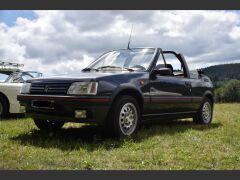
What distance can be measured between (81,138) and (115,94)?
108cm

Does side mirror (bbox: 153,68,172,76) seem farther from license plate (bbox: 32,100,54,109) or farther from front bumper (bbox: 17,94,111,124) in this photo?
license plate (bbox: 32,100,54,109)

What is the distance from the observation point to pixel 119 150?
19.8 ft

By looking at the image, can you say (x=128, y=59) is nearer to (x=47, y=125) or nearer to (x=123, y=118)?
(x=123, y=118)

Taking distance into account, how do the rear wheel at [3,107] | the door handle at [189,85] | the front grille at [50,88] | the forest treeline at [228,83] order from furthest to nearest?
the forest treeline at [228,83] → the rear wheel at [3,107] → the door handle at [189,85] → the front grille at [50,88]

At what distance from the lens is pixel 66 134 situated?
7.70 meters

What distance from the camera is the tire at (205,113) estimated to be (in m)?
10.1

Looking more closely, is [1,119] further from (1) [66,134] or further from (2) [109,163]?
(2) [109,163]

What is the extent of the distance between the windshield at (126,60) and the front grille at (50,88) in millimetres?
1357

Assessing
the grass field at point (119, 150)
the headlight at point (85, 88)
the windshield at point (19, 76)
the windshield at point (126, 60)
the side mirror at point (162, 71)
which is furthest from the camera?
the windshield at point (19, 76)

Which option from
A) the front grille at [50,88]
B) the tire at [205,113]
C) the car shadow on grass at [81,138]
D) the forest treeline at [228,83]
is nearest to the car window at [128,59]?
the car shadow on grass at [81,138]

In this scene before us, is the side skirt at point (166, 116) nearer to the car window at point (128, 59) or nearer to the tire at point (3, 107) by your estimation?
the car window at point (128, 59)

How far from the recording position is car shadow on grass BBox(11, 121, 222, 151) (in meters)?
6.41

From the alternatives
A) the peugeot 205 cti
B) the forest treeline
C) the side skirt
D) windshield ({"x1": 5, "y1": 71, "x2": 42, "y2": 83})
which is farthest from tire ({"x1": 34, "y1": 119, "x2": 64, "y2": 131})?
the forest treeline

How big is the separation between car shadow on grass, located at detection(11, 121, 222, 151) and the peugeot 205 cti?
9.7 inches
